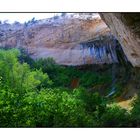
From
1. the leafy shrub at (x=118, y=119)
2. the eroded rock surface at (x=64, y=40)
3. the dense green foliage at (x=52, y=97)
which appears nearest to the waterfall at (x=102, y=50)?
the eroded rock surface at (x=64, y=40)

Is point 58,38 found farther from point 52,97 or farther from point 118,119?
point 118,119

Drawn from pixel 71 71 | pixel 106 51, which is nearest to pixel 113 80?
pixel 106 51

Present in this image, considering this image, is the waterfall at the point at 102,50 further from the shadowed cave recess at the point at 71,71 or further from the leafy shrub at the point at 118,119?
the leafy shrub at the point at 118,119

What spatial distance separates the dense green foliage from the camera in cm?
1509

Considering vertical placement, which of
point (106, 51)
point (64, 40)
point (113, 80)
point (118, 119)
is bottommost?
point (118, 119)

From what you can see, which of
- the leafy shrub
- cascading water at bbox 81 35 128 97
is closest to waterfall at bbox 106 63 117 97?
cascading water at bbox 81 35 128 97

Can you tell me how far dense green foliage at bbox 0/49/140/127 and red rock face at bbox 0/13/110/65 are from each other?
0.08m

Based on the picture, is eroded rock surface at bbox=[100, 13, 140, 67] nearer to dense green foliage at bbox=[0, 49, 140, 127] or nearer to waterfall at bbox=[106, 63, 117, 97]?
waterfall at bbox=[106, 63, 117, 97]

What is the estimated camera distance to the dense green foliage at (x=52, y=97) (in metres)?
15.1

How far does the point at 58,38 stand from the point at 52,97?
55cm

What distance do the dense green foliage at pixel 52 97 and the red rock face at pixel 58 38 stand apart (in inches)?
3.0

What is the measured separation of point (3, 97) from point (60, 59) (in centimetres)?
64

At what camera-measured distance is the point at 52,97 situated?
15.1m
